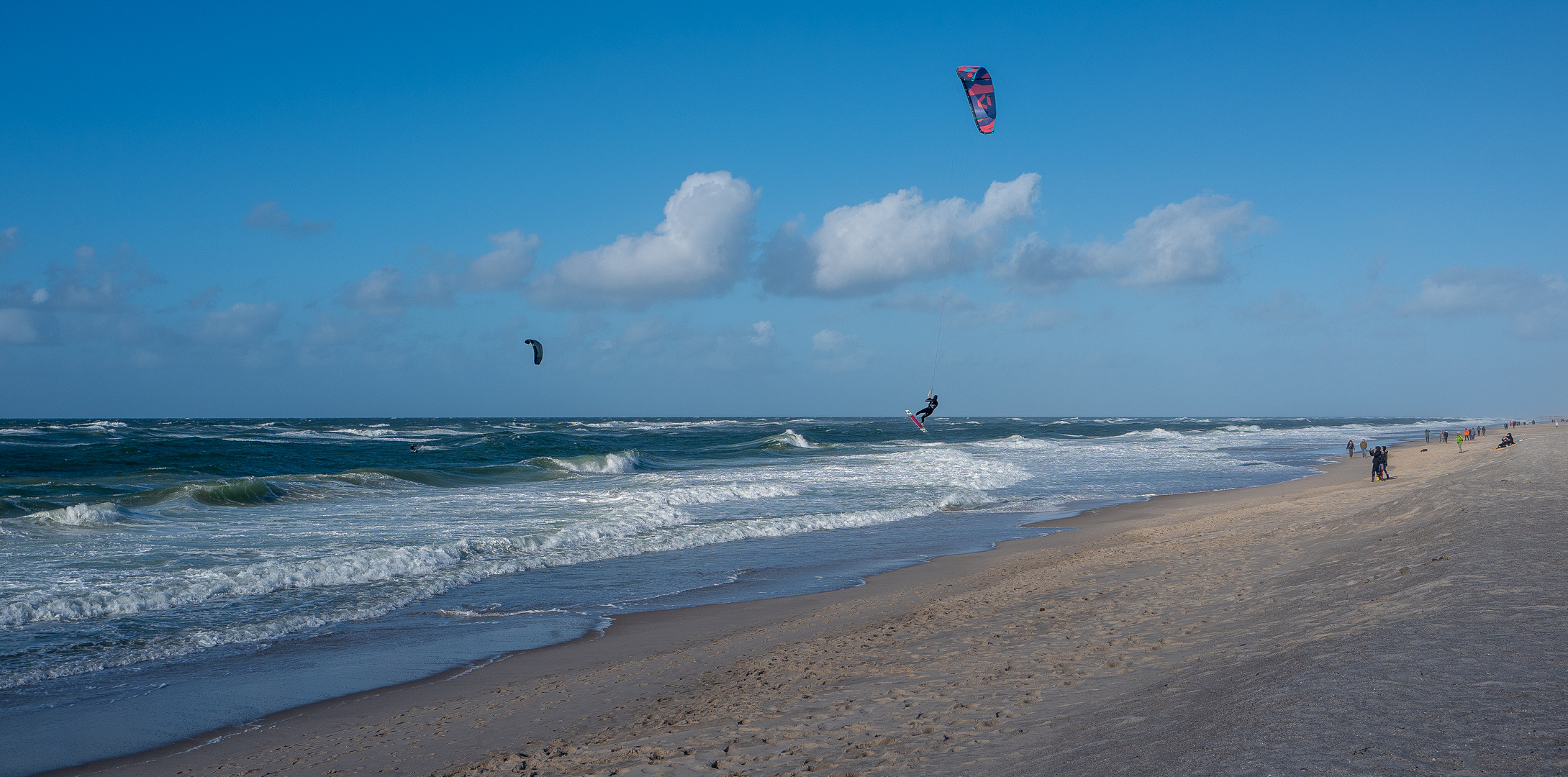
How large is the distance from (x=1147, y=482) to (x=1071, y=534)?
13020 millimetres

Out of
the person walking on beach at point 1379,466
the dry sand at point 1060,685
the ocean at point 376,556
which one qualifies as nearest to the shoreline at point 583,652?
the dry sand at point 1060,685

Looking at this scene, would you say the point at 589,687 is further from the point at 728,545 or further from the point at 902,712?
the point at 728,545

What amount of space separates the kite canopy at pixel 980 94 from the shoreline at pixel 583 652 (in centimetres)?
886

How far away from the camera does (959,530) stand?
16.1 m

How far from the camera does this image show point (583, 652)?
7848 mm

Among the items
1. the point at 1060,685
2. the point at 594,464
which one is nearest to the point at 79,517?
the point at 1060,685

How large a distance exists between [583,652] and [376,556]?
18.6 ft

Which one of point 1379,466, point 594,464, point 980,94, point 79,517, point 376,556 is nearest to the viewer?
point 376,556

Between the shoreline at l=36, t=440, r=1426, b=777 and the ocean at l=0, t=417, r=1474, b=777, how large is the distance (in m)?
0.22

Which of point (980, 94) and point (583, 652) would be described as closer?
point (583, 652)

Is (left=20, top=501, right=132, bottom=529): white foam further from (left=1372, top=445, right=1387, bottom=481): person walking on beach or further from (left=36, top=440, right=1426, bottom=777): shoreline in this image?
(left=1372, top=445, right=1387, bottom=481): person walking on beach

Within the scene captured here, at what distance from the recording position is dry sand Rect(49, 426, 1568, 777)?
13.1 feet

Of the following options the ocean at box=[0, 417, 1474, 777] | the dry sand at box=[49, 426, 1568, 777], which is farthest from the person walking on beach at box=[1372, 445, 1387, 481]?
the dry sand at box=[49, 426, 1568, 777]

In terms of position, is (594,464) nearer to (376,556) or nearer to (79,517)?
(79,517)
